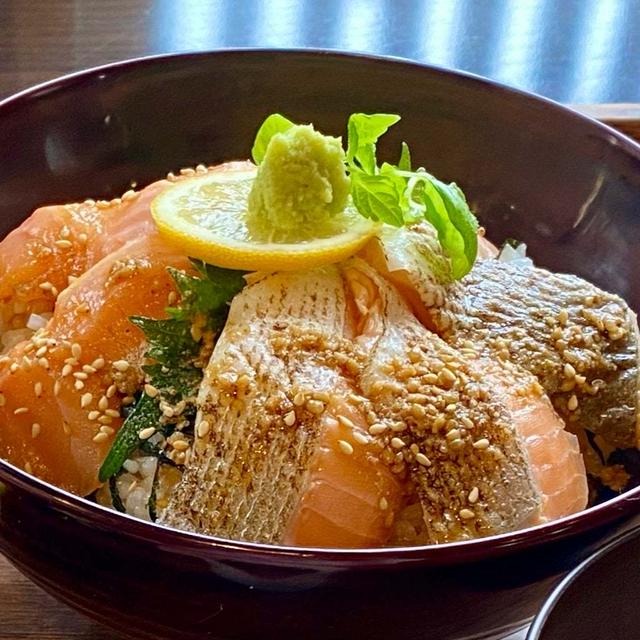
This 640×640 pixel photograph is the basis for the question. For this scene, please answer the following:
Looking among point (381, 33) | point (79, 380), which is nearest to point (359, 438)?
point (79, 380)

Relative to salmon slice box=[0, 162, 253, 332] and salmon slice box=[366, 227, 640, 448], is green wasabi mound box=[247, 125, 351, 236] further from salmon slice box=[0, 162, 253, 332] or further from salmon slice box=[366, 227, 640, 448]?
salmon slice box=[0, 162, 253, 332]

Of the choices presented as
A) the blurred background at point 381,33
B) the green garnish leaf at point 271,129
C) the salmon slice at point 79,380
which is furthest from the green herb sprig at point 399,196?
the blurred background at point 381,33

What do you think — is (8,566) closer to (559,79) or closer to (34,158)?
(34,158)

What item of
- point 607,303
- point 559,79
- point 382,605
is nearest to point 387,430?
point 382,605

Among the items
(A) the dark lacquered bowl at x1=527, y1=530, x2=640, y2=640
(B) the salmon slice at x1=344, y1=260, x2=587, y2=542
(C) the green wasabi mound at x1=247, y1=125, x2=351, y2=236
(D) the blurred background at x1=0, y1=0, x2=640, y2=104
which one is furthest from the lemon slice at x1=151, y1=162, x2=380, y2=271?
(D) the blurred background at x1=0, y1=0, x2=640, y2=104

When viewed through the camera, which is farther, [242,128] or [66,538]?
[242,128]

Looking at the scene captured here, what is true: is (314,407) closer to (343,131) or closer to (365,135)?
(365,135)

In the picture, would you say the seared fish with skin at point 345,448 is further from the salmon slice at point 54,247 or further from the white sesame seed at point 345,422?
the salmon slice at point 54,247
